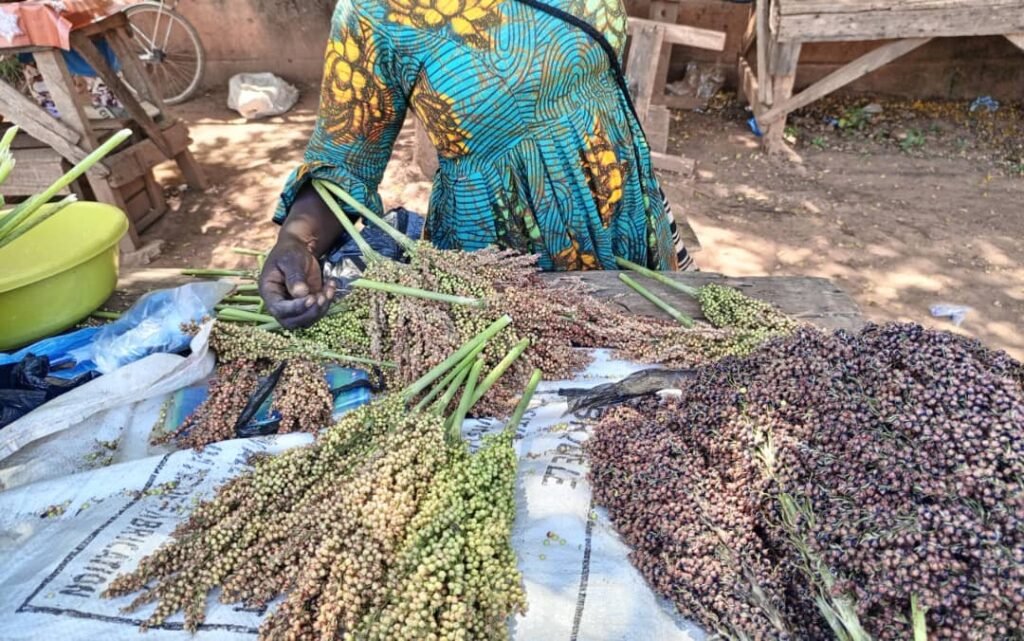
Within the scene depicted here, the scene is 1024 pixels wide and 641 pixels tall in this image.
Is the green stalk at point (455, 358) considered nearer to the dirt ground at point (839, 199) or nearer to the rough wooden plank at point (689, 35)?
the dirt ground at point (839, 199)

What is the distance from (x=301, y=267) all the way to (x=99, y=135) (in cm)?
513

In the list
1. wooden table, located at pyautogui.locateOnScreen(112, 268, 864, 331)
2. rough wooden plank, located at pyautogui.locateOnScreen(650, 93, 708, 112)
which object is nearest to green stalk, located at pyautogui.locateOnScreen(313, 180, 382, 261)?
wooden table, located at pyautogui.locateOnScreen(112, 268, 864, 331)

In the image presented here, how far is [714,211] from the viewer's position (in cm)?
591

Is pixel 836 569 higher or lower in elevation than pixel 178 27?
lower

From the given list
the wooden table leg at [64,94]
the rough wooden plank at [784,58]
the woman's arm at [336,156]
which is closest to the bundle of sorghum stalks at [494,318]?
the woman's arm at [336,156]

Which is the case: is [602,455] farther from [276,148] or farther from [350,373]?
[276,148]

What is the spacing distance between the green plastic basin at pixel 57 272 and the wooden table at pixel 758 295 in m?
0.27

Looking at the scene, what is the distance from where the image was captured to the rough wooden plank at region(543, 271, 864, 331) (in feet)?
6.44

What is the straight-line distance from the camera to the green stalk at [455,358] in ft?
4.76

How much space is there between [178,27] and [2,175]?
28.3 feet

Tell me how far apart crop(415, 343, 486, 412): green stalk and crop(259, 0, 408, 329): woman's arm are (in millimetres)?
390

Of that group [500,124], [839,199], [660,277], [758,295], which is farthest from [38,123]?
[839,199]

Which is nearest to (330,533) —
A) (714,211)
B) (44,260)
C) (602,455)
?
(602,455)

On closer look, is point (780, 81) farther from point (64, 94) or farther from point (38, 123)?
point (38, 123)
